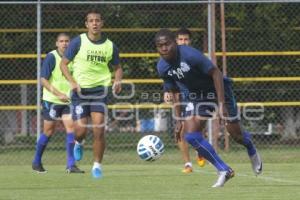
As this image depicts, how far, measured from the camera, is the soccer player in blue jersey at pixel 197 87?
29.4 ft

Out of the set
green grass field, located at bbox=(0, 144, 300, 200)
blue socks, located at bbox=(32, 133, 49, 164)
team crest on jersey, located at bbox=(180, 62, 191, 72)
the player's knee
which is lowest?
green grass field, located at bbox=(0, 144, 300, 200)

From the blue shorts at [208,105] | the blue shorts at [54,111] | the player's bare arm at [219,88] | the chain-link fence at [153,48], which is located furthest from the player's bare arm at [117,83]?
the chain-link fence at [153,48]

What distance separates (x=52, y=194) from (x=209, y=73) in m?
2.08

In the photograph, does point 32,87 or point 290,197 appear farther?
point 32,87

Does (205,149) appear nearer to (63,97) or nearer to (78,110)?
(78,110)

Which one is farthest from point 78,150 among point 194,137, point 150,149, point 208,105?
point 194,137

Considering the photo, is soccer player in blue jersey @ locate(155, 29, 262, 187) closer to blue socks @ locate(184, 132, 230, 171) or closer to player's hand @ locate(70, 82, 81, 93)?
blue socks @ locate(184, 132, 230, 171)

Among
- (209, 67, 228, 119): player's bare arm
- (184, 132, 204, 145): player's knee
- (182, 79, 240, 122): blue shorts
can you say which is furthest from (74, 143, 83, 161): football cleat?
(209, 67, 228, 119): player's bare arm

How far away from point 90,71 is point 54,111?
1841mm

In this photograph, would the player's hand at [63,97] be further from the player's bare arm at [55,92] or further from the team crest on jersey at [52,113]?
the team crest on jersey at [52,113]

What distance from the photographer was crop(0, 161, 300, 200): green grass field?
8.08 m

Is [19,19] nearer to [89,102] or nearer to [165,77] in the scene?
[89,102]

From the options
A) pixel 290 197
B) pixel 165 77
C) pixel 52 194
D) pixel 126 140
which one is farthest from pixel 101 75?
pixel 126 140

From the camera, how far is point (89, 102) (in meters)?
10.9
